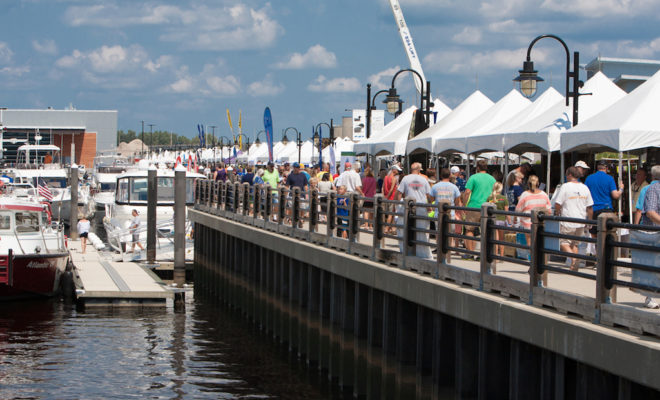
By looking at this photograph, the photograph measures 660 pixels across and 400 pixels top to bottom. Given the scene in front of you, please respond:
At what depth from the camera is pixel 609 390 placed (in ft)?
30.2

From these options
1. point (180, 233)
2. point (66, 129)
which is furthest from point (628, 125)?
point (66, 129)

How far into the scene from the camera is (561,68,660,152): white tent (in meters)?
15.7

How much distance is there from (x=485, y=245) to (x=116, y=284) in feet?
55.3

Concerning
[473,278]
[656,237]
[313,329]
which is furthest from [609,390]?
[313,329]

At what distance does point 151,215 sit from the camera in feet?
108

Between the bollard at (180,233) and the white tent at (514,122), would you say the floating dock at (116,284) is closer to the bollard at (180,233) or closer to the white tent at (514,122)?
the bollard at (180,233)

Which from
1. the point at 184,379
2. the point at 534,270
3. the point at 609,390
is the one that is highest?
the point at 534,270

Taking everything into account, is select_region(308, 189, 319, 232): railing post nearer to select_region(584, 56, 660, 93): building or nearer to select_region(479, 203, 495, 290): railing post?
select_region(479, 203, 495, 290): railing post

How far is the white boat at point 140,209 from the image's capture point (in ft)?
117

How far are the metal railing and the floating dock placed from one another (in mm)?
3734

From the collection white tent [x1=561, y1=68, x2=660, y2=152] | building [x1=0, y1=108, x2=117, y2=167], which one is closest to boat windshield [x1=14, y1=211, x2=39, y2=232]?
white tent [x1=561, y1=68, x2=660, y2=152]

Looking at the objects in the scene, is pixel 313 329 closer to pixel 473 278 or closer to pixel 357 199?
pixel 357 199

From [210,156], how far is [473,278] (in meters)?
96.8

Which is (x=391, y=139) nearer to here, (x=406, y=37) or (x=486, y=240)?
(x=486, y=240)
